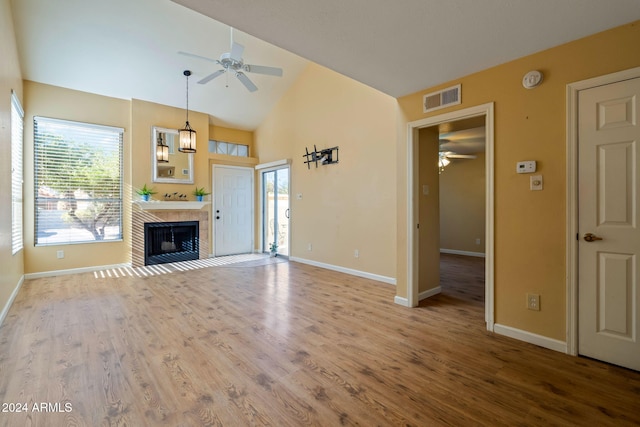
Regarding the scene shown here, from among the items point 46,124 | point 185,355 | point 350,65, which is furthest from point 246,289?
point 46,124

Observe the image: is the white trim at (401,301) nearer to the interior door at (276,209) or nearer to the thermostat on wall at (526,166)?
the thermostat on wall at (526,166)

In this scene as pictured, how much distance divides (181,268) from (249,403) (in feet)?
14.8

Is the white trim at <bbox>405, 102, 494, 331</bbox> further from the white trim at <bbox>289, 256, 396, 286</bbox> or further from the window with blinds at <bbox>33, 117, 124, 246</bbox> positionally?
the window with blinds at <bbox>33, 117, 124, 246</bbox>

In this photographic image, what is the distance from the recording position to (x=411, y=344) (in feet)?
8.19

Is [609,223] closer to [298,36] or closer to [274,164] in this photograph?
[298,36]

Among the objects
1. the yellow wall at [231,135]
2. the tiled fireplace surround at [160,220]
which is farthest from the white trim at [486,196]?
the yellow wall at [231,135]

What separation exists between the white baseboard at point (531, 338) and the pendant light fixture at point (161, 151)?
6227 millimetres

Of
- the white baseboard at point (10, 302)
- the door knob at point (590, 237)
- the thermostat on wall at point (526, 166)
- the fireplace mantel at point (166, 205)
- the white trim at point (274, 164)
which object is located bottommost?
the white baseboard at point (10, 302)

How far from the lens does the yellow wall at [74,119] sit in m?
4.77

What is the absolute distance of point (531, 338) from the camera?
2529 millimetres

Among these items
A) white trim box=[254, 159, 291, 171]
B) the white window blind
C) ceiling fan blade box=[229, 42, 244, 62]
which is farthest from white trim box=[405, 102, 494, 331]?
the white window blind

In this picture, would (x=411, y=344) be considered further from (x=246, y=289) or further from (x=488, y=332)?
(x=246, y=289)

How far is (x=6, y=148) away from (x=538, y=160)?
5582 mm

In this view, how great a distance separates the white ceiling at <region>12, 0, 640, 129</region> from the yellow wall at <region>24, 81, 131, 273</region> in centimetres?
21
